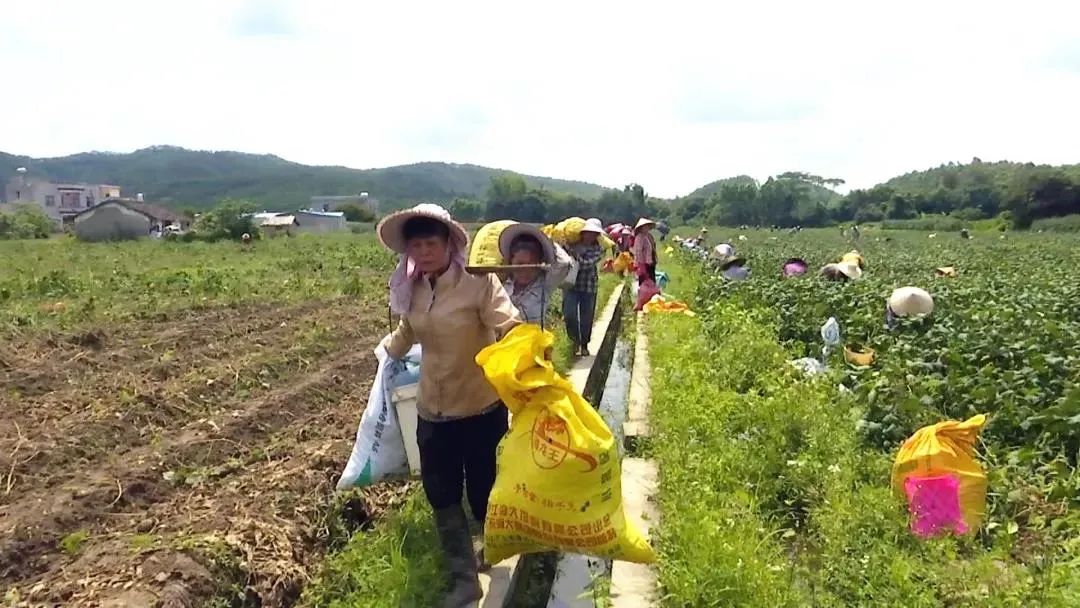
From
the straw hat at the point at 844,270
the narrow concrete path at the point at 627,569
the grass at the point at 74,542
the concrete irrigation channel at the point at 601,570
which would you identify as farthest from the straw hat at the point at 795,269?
the grass at the point at 74,542

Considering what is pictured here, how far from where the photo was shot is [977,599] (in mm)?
3502

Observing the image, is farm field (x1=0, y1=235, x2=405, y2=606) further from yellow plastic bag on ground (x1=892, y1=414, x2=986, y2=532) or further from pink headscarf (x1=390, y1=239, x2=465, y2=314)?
yellow plastic bag on ground (x1=892, y1=414, x2=986, y2=532)

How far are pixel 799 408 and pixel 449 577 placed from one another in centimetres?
303

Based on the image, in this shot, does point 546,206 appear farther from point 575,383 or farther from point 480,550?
point 480,550

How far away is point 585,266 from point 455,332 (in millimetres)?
5767

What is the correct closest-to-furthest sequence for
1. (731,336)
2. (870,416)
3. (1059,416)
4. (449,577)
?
(449,577) < (1059,416) < (870,416) < (731,336)

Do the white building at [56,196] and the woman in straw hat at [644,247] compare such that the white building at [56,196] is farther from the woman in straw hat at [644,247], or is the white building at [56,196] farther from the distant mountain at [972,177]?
the woman in straw hat at [644,247]

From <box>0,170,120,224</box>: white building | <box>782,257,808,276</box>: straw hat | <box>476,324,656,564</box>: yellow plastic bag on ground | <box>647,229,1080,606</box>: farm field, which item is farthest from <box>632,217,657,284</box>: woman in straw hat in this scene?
<box>0,170,120,224</box>: white building

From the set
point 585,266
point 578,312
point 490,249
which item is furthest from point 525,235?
point 578,312

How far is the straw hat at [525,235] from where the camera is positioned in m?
4.79

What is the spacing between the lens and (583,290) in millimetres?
9477

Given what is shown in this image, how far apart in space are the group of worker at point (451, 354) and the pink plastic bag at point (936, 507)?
2.10 m

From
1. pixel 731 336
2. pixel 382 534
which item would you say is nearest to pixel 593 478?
pixel 382 534

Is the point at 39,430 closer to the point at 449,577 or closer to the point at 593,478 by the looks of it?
the point at 449,577
